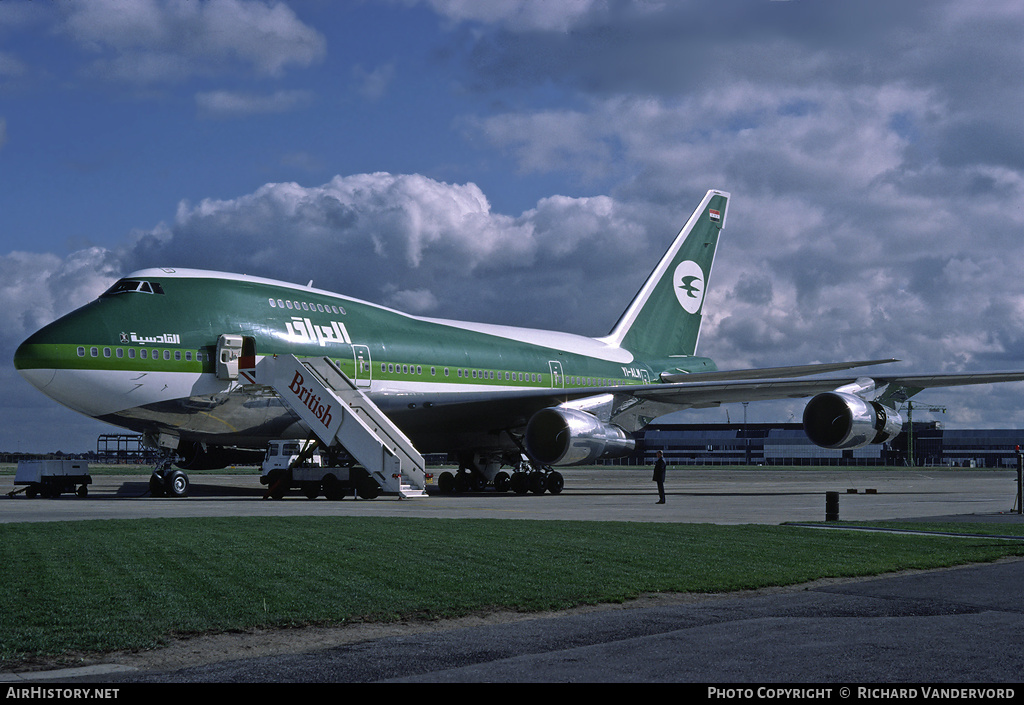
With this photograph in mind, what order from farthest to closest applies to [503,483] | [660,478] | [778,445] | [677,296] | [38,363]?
1. [778,445]
2. [677,296]
3. [503,483]
4. [660,478]
5. [38,363]

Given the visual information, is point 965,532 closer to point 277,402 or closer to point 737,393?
point 737,393

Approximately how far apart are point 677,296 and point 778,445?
90.2 m

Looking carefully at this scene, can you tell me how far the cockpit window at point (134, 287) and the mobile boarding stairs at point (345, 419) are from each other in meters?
2.86

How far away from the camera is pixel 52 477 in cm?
2470

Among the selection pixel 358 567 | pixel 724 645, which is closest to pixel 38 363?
pixel 358 567

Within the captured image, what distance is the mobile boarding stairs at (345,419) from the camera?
20.6m

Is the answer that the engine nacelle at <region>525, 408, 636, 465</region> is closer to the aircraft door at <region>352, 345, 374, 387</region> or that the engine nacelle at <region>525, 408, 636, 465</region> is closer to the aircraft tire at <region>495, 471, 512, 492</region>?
the aircraft tire at <region>495, 471, 512, 492</region>

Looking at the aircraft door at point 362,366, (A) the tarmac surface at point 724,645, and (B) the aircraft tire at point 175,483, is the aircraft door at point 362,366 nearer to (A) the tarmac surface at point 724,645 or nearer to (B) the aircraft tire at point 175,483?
(B) the aircraft tire at point 175,483

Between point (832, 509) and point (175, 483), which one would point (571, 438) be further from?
point (175, 483)

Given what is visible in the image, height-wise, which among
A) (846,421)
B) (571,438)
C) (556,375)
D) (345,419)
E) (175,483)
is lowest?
(175,483)

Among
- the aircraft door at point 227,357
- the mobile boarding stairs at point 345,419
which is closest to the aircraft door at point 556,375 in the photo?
the mobile boarding stairs at point 345,419

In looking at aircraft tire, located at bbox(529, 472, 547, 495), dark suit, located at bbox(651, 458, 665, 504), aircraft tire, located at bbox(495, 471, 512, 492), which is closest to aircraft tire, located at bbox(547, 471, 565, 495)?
aircraft tire, located at bbox(529, 472, 547, 495)

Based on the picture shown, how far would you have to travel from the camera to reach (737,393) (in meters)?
25.9

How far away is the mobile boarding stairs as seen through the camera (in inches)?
813
